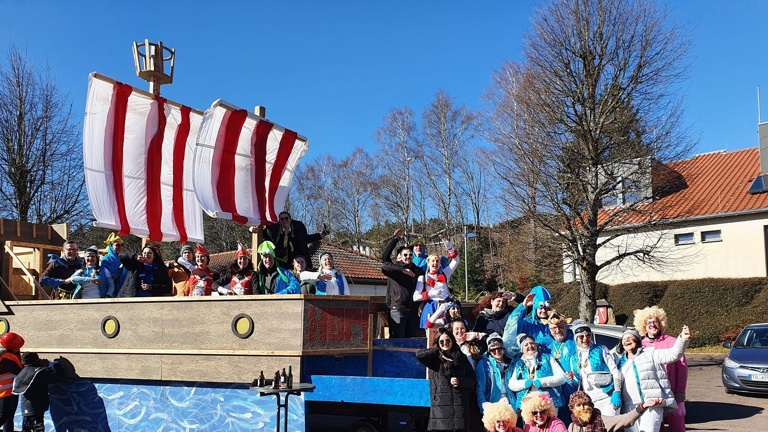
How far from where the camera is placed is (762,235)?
914 inches

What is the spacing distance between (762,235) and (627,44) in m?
10.0

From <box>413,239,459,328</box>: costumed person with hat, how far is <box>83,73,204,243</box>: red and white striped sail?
15.9ft

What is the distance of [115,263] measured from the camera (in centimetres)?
912

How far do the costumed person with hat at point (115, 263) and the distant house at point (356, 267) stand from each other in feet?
50.8

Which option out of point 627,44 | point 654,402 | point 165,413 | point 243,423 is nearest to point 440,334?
point 654,402

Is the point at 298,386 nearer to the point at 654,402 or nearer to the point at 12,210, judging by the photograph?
the point at 654,402

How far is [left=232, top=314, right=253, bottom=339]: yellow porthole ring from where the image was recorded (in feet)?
23.1

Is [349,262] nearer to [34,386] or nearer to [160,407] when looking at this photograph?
[34,386]

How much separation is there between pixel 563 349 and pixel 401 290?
7.55ft

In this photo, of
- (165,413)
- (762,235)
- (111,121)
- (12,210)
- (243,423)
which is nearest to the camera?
(243,423)

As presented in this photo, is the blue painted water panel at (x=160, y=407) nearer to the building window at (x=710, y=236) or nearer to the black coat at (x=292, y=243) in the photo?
the black coat at (x=292, y=243)

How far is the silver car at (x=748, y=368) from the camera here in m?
12.4

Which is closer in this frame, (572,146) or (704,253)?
(572,146)

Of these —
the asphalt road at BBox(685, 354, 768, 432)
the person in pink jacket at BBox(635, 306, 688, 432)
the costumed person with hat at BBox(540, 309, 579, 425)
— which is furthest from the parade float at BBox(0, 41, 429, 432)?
the asphalt road at BBox(685, 354, 768, 432)
